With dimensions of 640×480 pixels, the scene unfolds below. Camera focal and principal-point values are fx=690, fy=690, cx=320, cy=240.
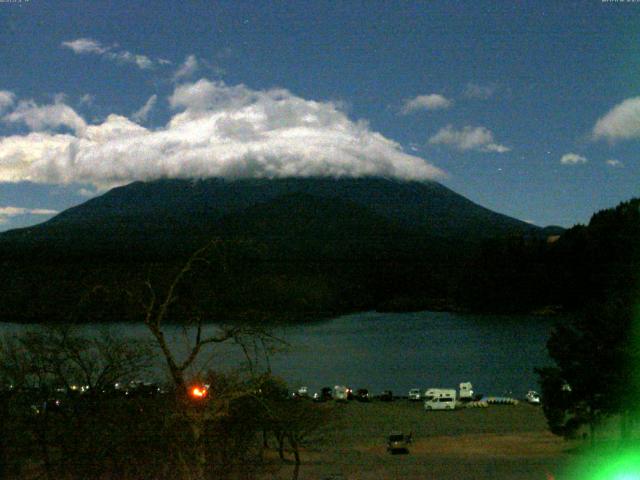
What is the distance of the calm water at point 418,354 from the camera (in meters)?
29.8

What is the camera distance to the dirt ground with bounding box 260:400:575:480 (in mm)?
10086

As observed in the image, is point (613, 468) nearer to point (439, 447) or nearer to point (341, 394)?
point (439, 447)

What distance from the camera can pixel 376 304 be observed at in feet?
203

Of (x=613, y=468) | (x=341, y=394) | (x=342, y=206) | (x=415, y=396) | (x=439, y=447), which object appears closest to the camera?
(x=613, y=468)

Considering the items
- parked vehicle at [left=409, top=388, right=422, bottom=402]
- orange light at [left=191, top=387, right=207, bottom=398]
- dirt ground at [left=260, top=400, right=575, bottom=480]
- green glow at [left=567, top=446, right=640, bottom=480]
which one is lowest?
parked vehicle at [left=409, top=388, right=422, bottom=402]

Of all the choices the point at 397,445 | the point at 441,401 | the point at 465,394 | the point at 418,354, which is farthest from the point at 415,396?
the point at 418,354

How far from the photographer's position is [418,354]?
37.9 m

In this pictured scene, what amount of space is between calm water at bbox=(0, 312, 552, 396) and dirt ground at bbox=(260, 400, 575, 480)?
3.87 m

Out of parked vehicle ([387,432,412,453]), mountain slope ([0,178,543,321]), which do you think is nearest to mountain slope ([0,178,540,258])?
mountain slope ([0,178,543,321])

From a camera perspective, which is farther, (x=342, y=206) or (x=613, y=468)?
(x=342, y=206)

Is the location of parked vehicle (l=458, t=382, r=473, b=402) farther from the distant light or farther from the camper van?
the distant light

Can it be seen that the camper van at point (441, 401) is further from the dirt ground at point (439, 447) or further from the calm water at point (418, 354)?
the calm water at point (418, 354)

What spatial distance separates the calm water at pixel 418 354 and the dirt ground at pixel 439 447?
3.87m

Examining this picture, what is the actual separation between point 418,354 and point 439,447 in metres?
23.7
